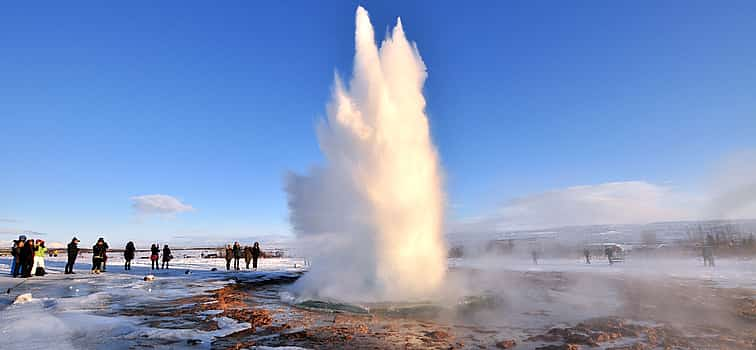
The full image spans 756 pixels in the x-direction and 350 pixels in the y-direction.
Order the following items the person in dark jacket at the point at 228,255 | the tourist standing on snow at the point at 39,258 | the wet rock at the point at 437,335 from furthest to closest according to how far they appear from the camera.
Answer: the person in dark jacket at the point at 228,255 → the tourist standing on snow at the point at 39,258 → the wet rock at the point at 437,335

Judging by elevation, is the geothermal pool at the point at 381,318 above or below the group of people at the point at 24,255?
below

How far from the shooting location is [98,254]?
2239cm

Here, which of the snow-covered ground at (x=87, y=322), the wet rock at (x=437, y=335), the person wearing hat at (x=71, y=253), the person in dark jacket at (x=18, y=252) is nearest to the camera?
the snow-covered ground at (x=87, y=322)

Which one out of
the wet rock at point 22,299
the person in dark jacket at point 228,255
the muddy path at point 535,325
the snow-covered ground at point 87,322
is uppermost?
the person in dark jacket at point 228,255

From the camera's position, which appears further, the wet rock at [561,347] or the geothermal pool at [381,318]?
the geothermal pool at [381,318]

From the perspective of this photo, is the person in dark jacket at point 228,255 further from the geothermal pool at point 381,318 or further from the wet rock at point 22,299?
the wet rock at point 22,299

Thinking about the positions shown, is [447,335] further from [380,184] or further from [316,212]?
[316,212]

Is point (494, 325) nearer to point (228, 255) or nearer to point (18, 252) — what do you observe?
point (18, 252)

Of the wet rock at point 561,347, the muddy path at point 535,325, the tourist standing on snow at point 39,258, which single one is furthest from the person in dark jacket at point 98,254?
the wet rock at point 561,347

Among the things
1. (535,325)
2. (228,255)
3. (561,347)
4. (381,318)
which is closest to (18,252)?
(228,255)

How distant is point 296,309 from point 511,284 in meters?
11.2

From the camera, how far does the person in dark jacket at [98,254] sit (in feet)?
73.1

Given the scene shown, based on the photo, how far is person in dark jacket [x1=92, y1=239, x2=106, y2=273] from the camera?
73.1 ft

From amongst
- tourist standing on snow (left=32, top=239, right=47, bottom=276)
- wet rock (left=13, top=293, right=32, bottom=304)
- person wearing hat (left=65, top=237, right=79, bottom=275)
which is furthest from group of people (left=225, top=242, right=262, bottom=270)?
wet rock (left=13, top=293, right=32, bottom=304)
